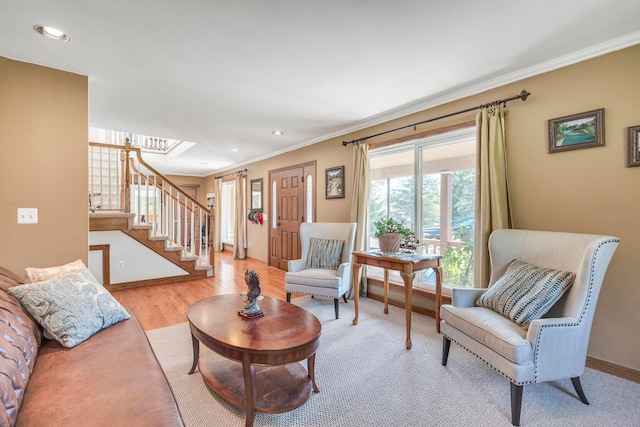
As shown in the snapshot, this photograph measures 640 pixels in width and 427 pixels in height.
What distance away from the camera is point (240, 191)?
7.12 meters

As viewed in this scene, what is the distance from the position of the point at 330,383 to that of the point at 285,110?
2.94 meters

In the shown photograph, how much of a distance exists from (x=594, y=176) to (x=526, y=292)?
113cm

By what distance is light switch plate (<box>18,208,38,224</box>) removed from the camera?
2309mm

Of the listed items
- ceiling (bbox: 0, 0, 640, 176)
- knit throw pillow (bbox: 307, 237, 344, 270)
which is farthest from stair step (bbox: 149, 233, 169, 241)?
knit throw pillow (bbox: 307, 237, 344, 270)

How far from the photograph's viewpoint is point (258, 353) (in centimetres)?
151

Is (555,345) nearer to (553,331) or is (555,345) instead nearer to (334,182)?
(553,331)

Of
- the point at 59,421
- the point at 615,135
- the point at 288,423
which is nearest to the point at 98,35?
the point at 59,421

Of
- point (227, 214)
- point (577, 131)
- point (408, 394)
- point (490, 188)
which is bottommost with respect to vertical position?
point (408, 394)

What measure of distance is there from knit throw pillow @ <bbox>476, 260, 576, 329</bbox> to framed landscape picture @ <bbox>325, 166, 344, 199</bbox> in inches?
104

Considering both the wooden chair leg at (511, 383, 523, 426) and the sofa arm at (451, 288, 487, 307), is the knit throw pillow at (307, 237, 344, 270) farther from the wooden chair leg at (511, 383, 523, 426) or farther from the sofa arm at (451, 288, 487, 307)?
the wooden chair leg at (511, 383, 523, 426)

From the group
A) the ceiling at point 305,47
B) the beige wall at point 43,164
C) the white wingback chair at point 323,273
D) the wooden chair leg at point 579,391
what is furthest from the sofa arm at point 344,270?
the beige wall at point 43,164

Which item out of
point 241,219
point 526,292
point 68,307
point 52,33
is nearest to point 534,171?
point 526,292

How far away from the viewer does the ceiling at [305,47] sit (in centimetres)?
175

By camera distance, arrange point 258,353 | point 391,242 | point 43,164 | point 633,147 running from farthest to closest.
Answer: point 391,242, point 43,164, point 633,147, point 258,353
